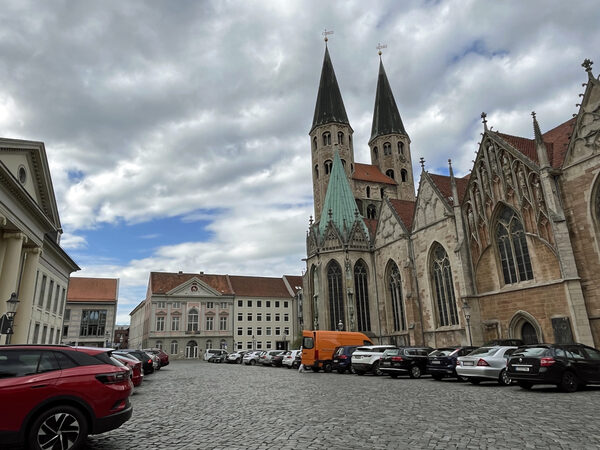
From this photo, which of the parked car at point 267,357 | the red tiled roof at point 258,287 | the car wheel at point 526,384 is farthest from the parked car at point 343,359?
the red tiled roof at point 258,287

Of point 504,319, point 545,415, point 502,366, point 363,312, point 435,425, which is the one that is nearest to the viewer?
point 435,425

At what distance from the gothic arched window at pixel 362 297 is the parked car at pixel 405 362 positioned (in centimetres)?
2154

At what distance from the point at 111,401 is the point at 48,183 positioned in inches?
875

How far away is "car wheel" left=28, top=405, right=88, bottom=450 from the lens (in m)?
6.07

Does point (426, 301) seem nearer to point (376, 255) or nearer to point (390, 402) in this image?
point (376, 255)

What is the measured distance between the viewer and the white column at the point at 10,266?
2005 centimetres

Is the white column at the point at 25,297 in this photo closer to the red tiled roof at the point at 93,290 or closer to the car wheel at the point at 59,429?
the car wheel at the point at 59,429

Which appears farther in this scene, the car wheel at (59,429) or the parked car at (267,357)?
the parked car at (267,357)

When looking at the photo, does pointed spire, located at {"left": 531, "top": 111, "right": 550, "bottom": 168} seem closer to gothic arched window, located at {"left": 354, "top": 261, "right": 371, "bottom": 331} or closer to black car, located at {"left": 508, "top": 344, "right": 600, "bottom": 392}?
black car, located at {"left": 508, "top": 344, "right": 600, "bottom": 392}

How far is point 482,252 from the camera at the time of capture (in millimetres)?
28812

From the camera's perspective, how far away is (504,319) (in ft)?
87.6

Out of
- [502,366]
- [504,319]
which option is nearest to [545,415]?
[502,366]

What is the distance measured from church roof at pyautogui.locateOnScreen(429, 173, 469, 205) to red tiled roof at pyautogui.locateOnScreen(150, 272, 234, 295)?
A: 4811cm

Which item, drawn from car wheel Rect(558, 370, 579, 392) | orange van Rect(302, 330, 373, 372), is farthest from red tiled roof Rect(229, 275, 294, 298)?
car wheel Rect(558, 370, 579, 392)
